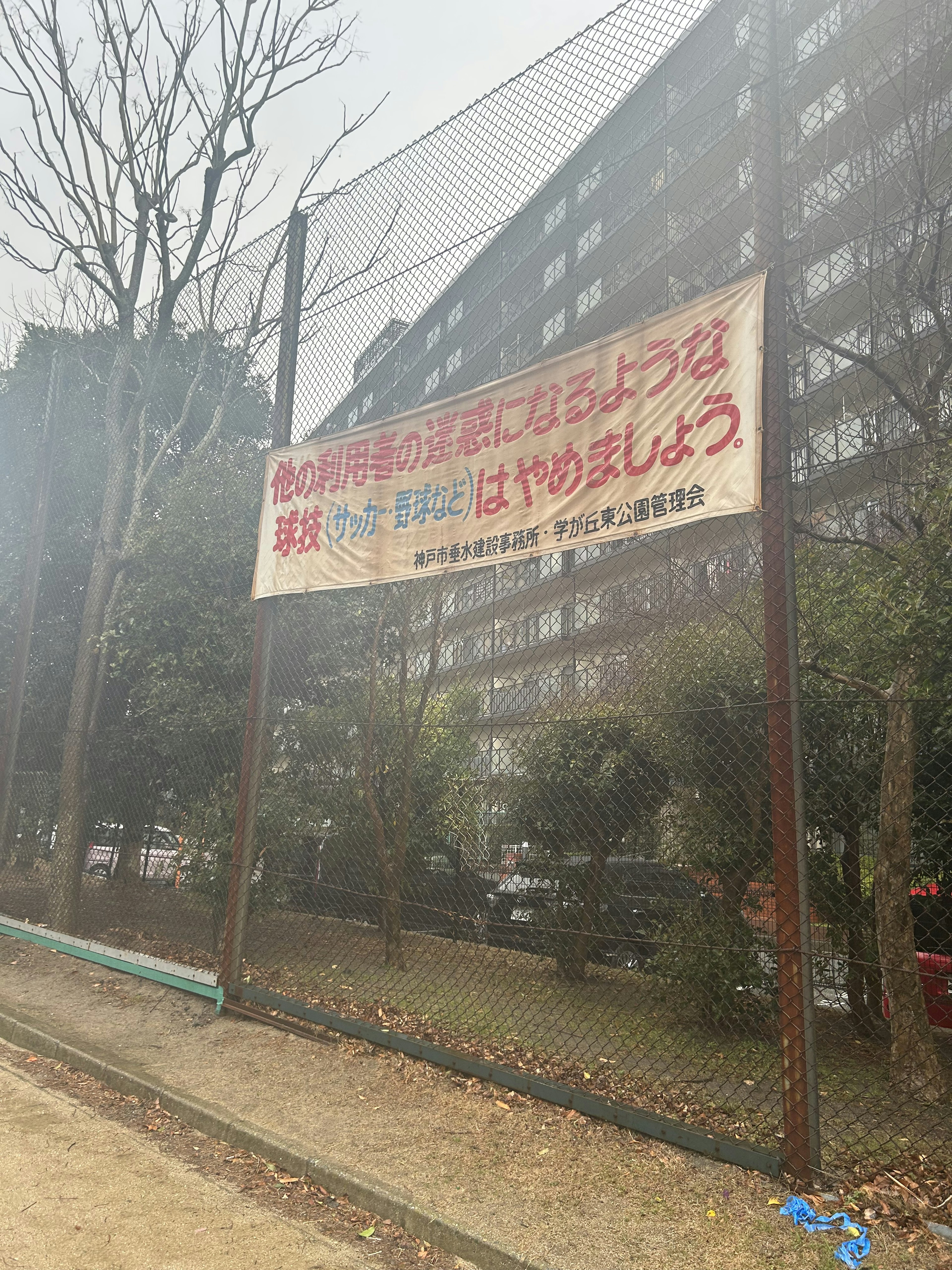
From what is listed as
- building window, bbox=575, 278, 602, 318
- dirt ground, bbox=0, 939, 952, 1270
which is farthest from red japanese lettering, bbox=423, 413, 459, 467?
dirt ground, bbox=0, 939, 952, 1270

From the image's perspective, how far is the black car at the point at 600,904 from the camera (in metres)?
6.31

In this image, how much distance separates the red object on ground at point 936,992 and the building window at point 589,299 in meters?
3.98

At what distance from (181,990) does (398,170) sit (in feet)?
17.9

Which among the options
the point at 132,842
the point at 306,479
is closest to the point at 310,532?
the point at 306,479

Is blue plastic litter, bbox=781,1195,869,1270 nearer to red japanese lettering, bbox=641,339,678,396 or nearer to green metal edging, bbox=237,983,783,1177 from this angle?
green metal edging, bbox=237,983,783,1177

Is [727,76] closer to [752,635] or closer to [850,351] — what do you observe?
[850,351]

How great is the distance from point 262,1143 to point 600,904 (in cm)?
358

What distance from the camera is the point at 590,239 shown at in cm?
476

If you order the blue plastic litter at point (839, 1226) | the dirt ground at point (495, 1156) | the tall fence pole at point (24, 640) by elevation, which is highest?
the tall fence pole at point (24, 640)

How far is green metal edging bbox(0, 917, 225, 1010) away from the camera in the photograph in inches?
220

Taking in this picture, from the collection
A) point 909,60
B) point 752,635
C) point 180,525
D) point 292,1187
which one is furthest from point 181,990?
point 909,60

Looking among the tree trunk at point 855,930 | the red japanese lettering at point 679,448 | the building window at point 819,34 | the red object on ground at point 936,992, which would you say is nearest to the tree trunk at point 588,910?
the tree trunk at point 855,930

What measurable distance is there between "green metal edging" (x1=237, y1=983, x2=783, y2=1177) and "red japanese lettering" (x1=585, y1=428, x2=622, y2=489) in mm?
2589

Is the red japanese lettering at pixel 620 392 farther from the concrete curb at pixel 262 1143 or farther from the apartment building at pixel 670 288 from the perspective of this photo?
the concrete curb at pixel 262 1143
